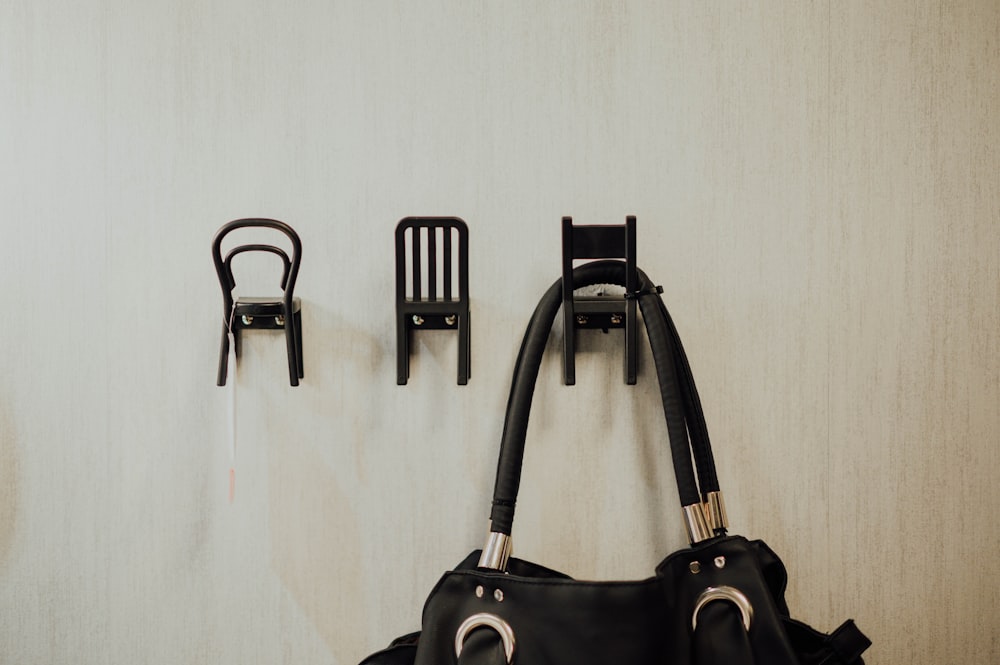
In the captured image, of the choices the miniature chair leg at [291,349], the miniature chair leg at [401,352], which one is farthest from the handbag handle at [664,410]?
the miniature chair leg at [291,349]

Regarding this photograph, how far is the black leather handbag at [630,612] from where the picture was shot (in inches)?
28.0

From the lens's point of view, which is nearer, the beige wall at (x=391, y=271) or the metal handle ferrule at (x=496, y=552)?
the metal handle ferrule at (x=496, y=552)

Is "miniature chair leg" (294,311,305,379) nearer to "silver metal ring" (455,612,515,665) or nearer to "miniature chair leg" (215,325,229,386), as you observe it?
"miniature chair leg" (215,325,229,386)

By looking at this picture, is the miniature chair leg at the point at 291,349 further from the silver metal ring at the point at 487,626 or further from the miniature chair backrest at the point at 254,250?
the silver metal ring at the point at 487,626

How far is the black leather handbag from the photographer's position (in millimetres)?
712

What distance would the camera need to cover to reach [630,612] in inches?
28.1

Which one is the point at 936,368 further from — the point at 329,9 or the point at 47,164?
the point at 47,164

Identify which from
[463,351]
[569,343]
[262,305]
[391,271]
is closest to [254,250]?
[262,305]

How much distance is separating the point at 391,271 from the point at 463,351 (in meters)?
0.16

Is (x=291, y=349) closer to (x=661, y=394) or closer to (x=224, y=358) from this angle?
(x=224, y=358)

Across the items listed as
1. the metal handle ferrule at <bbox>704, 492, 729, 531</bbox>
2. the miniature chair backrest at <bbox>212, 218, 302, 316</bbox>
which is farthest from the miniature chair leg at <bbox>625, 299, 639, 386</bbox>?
the miniature chair backrest at <bbox>212, 218, 302, 316</bbox>

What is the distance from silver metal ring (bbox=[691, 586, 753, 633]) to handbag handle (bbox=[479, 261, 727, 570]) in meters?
0.06

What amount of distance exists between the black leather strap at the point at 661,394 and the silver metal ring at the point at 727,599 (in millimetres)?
101

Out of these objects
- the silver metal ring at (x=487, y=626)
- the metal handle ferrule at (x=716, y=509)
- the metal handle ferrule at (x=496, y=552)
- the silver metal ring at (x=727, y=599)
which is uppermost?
the metal handle ferrule at (x=716, y=509)
